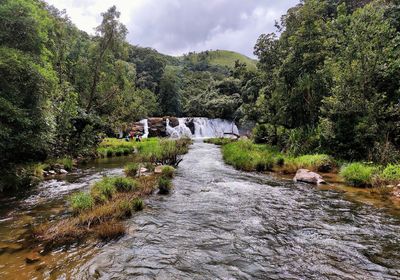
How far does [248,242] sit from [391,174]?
29.7 feet

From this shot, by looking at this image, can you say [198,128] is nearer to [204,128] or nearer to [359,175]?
[204,128]

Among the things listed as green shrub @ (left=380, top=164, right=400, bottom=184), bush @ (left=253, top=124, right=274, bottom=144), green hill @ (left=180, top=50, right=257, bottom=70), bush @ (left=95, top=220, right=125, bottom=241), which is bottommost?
bush @ (left=95, top=220, right=125, bottom=241)

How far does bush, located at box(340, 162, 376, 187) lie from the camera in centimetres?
1315

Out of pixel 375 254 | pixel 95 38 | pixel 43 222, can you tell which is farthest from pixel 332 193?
pixel 95 38

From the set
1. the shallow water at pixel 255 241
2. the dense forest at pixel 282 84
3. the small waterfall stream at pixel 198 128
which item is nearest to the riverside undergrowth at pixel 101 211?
the shallow water at pixel 255 241

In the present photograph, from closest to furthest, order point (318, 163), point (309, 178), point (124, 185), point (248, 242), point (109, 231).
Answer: point (248, 242), point (109, 231), point (124, 185), point (309, 178), point (318, 163)

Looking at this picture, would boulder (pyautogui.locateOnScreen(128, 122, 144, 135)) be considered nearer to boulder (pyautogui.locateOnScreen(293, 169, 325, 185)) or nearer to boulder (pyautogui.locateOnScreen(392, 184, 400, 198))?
boulder (pyautogui.locateOnScreen(293, 169, 325, 185))

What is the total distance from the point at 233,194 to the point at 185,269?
6.51 meters

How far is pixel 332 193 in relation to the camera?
40.3 feet

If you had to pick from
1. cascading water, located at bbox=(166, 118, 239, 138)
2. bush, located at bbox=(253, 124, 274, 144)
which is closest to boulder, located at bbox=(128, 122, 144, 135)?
cascading water, located at bbox=(166, 118, 239, 138)

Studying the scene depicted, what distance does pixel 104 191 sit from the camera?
35.2 feet

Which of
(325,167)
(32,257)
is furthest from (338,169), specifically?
(32,257)

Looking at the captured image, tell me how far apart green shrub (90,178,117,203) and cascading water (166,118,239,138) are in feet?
115

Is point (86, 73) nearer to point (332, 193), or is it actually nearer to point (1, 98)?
point (1, 98)
